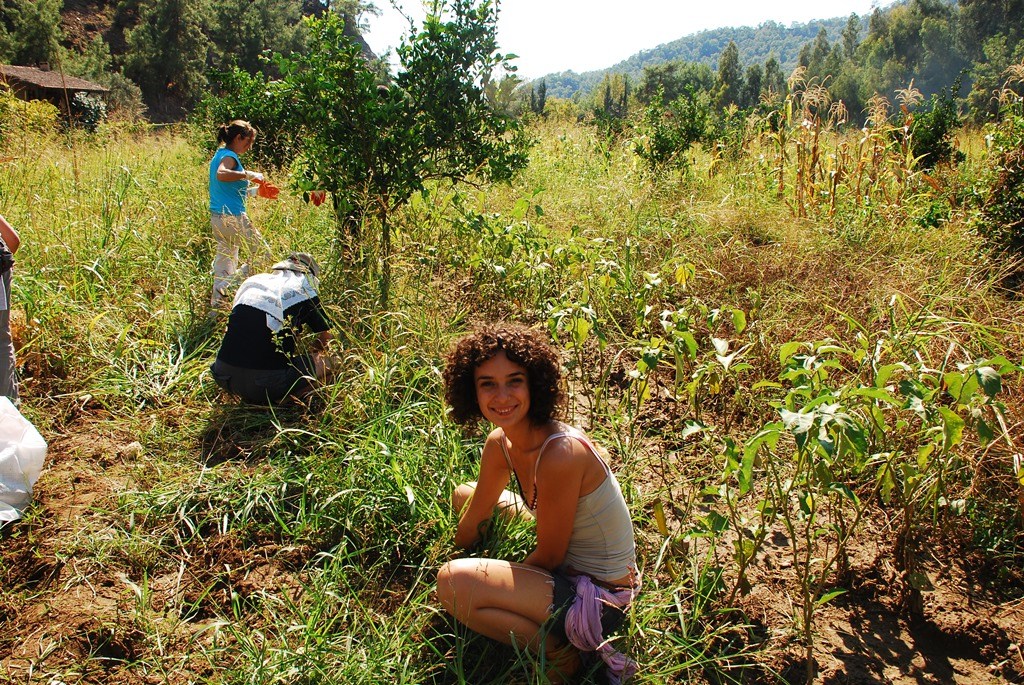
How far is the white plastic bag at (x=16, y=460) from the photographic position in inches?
98.0

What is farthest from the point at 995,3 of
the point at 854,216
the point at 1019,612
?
the point at 1019,612

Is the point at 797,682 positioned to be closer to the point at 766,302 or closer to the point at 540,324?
the point at 540,324

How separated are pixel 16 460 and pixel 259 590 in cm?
108

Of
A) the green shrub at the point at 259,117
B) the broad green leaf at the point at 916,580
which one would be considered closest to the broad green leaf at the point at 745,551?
the broad green leaf at the point at 916,580

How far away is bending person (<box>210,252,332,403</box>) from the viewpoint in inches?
122

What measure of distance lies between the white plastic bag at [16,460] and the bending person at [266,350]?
29.2 inches

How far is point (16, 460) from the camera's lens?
252 cm

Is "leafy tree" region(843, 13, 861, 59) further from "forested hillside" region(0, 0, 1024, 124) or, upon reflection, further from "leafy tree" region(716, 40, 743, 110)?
"leafy tree" region(716, 40, 743, 110)

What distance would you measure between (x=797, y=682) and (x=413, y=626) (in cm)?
110

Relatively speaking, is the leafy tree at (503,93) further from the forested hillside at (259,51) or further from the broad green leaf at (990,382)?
the broad green leaf at (990,382)

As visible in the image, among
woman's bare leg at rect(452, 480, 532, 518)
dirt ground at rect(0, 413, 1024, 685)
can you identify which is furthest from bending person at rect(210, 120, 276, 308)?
woman's bare leg at rect(452, 480, 532, 518)

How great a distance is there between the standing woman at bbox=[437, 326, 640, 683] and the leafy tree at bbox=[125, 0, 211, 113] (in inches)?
1244

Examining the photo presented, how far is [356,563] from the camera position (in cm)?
232

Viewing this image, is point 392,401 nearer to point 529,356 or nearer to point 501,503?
point 501,503
